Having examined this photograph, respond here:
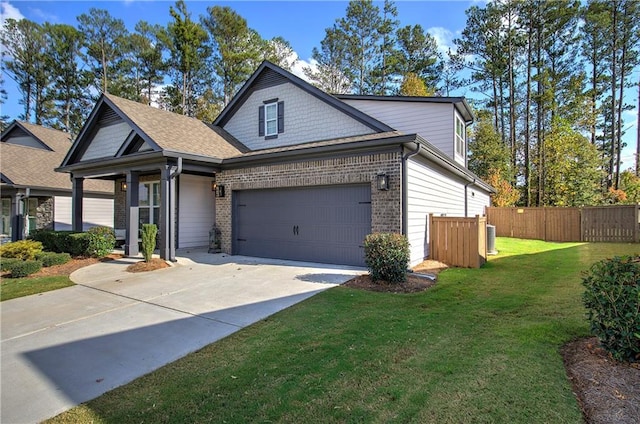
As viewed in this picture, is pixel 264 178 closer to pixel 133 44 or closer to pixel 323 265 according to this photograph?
pixel 323 265

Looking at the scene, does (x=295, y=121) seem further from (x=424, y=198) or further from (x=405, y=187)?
(x=405, y=187)

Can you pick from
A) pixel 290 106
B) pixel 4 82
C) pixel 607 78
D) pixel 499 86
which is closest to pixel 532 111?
pixel 499 86

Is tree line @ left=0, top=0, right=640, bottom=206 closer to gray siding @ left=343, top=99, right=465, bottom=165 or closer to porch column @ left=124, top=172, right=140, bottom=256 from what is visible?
gray siding @ left=343, top=99, right=465, bottom=165

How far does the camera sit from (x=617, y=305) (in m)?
3.12

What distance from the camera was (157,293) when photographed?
6625mm

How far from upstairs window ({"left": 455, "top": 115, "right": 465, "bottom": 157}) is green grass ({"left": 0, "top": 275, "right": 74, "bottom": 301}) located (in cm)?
1361

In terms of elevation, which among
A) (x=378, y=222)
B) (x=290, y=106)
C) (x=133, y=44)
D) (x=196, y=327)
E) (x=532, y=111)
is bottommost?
(x=196, y=327)

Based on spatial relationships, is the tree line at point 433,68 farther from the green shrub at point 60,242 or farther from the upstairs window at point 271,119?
the green shrub at point 60,242

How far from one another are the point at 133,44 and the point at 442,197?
101ft

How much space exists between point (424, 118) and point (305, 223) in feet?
23.4

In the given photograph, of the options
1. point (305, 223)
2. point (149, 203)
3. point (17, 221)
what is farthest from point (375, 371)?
point (17, 221)

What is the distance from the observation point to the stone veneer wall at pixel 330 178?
7949mm

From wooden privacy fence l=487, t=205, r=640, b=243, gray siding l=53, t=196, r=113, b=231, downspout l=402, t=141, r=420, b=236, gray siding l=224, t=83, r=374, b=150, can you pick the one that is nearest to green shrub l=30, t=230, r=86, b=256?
gray siding l=53, t=196, r=113, b=231

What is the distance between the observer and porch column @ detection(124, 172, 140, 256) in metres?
10.8
